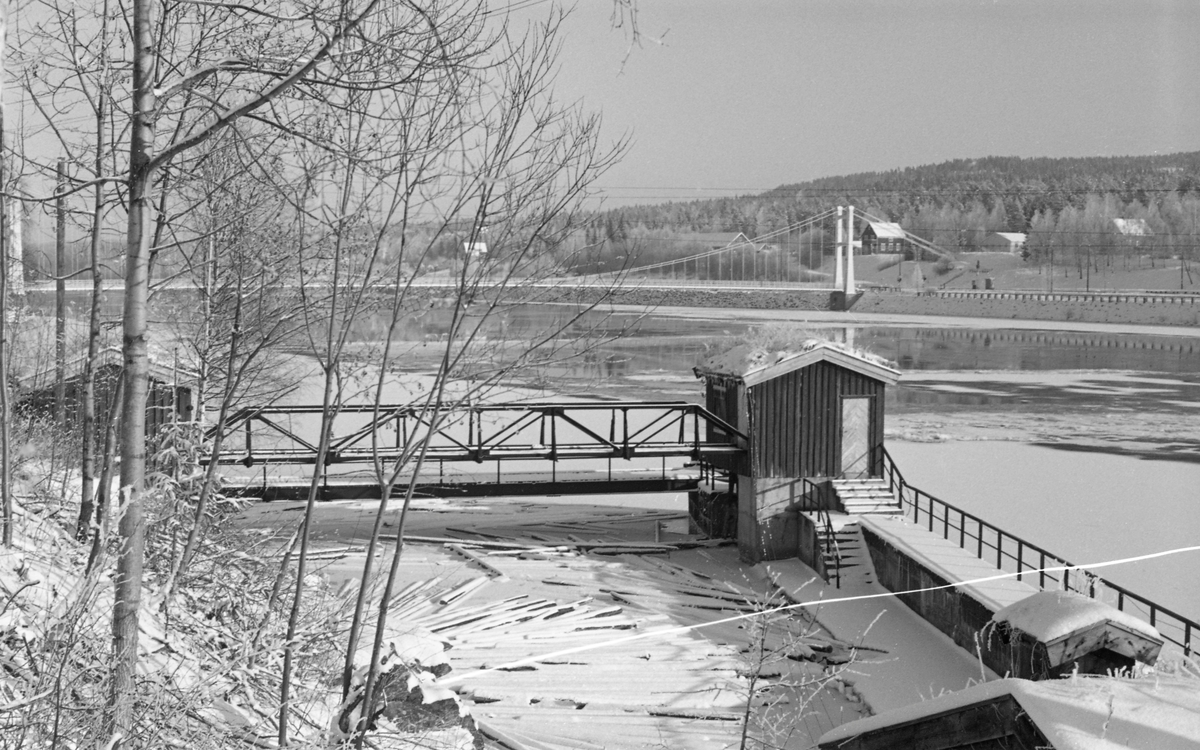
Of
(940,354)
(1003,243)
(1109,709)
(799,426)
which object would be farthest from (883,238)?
(1109,709)

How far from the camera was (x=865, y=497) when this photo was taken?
63.6ft

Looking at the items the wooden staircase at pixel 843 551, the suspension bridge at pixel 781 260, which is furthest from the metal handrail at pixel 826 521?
the suspension bridge at pixel 781 260

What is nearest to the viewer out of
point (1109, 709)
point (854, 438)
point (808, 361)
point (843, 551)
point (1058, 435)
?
point (1109, 709)

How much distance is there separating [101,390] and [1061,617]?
13108 millimetres

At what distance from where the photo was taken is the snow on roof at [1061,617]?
7.24 meters

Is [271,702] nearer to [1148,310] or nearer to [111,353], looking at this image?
[111,353]

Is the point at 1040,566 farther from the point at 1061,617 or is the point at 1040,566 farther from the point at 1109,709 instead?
the point at 1109,709

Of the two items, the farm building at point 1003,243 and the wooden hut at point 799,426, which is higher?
the farm building at point 1003,243

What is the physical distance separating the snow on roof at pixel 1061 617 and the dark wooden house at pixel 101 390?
25.7 feet

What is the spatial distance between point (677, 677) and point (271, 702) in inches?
259

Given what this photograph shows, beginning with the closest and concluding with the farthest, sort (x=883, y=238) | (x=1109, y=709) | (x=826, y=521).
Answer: (x=1109, y=709)
(x=826, y=521)
(x=883, y=238)

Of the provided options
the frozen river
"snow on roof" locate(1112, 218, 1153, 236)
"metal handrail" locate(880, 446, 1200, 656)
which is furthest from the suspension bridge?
"metal handrail" locate(880, 446, 1200, 656)

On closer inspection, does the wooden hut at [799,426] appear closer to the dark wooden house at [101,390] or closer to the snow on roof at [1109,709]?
the dark wooden house at [101,390]

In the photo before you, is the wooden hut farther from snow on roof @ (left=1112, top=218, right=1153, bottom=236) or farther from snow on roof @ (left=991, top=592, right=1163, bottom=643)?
snow on roof @ (left=1112, top=218, right=1153, bottom=236)
